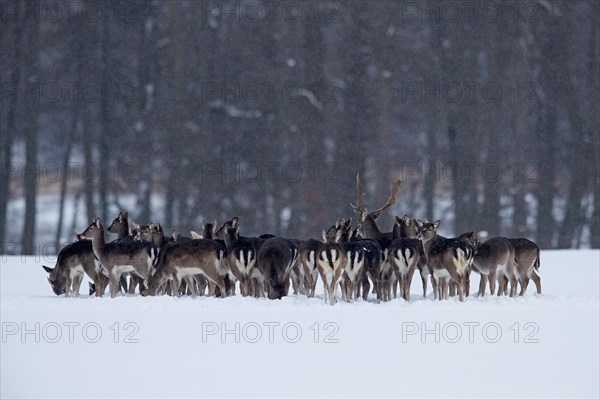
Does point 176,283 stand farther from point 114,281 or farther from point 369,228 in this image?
point 369,228

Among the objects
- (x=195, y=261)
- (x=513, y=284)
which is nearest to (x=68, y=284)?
(x=195, y=261)

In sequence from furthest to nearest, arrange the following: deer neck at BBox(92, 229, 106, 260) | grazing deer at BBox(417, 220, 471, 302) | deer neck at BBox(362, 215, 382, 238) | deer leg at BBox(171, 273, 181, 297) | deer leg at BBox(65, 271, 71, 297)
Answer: deer neck at BBox(362, 215, 382, 238) < deer leg at BBox(65, 271, 71, 297) < deer neck at BBox(92, 229, 106, 260) < deer leg at BBox(171, 273, 181, 297) < grazing deer at BBox(417, 220, 471, 302)

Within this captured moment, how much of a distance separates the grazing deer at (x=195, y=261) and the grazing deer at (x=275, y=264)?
54cm

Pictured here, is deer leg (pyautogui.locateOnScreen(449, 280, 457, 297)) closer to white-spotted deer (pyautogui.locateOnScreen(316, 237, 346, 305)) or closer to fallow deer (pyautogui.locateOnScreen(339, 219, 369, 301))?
fallow deer (pyautogui.locateOnScreen(339, 219, 369, 301))

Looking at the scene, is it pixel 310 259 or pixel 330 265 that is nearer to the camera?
pixel 330 265

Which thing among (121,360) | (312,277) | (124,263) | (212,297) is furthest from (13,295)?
(121,360)

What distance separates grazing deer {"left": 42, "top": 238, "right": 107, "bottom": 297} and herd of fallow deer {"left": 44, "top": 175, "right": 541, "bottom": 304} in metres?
0.01

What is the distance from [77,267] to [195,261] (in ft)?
6.22

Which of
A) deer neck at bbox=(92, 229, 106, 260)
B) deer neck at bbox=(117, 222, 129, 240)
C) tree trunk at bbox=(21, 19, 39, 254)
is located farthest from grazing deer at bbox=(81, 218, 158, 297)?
tree trunk at bbox=(21, 19, 39, 254)

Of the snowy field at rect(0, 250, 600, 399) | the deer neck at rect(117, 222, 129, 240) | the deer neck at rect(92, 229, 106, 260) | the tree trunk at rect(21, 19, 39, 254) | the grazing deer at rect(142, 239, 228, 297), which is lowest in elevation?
the snowy field at rect(0, 250, 600, 399)

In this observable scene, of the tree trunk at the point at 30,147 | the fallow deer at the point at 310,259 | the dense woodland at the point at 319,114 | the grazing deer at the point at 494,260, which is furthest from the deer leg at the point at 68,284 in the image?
the dense woodland at the point at 319,114

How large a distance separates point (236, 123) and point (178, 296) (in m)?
20.2

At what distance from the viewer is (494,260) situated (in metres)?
17.0

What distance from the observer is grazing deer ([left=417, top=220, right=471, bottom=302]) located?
16297 mm
